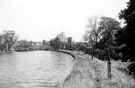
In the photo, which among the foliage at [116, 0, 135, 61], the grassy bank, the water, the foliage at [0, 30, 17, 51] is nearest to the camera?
the grassy bank

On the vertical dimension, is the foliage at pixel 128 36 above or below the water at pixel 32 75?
above

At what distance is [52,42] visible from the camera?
120 meters

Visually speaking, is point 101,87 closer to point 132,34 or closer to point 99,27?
point 132,34

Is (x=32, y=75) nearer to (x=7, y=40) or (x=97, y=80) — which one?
(x=97, y=80)

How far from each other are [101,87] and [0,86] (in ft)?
39.0

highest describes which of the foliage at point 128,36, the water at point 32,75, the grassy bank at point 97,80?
the foliage at point 128,36

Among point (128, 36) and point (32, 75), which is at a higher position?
point (128, 36)

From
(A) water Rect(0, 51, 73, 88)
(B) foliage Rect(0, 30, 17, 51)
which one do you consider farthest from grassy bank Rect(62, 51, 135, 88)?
(B) foliage Rect(0, 30, 17, 51)

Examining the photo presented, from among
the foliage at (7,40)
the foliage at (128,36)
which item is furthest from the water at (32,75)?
the foliage at (7,40)

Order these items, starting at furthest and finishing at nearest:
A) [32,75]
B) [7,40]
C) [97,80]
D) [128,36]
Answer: [7,40] → [32,75] → [128,36] → [97,80]

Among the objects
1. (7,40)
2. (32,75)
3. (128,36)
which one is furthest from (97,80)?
(7,40)

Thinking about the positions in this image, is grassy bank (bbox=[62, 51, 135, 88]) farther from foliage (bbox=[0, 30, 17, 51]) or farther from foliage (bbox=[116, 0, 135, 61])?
foliage (bbox=[0, 30, 17, 51])

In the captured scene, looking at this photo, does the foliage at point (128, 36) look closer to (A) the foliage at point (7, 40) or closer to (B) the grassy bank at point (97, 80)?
(B) the grassy bank at point (97, 80)

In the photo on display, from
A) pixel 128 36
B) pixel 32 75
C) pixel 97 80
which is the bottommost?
pixel 32 75
